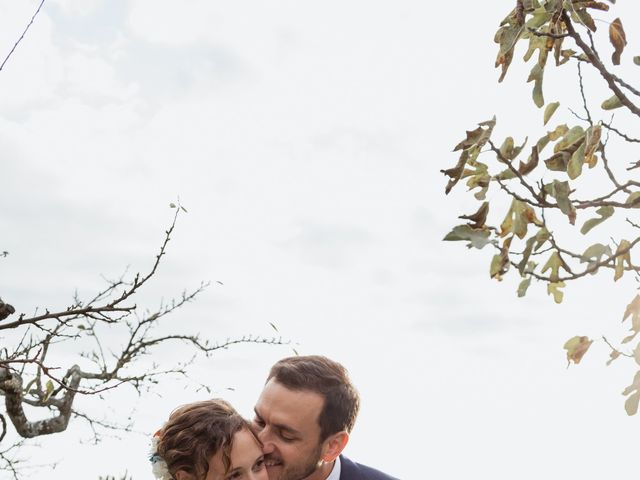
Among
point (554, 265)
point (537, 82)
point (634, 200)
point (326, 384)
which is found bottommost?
point (326, 384)

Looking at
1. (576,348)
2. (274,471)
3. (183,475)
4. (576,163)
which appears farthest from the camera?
(274,471)

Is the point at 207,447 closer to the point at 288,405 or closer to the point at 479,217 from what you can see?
the point at 288,405

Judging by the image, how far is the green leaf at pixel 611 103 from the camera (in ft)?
10.3

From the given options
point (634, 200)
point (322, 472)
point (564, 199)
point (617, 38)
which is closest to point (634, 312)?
point (634, 200)

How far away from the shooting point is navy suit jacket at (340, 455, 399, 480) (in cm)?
512

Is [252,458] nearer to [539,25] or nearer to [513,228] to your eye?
[513,228]

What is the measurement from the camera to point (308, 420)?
4703 millimetres

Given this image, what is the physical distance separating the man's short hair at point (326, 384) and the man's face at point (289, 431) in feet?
0.19

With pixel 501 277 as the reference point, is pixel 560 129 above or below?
above

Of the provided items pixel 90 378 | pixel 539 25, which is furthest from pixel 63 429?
pixel 539 25

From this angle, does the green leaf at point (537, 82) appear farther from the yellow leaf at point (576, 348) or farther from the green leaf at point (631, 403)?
the green leaf at point (631, 403)

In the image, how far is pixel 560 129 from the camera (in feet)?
10.4

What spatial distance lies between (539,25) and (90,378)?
27.2 feet

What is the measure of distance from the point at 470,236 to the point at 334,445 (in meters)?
2.71
